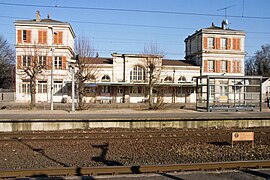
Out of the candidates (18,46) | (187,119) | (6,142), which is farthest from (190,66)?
(6,142)

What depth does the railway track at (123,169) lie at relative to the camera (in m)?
6.68

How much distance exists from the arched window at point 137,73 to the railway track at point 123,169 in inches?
1574

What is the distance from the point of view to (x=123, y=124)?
54.5 ft

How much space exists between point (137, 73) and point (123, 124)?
31351 mm

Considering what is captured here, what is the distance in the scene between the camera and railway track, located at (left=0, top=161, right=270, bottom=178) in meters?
6.68

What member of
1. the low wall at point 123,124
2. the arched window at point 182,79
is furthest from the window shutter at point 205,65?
the low wall at point 123,124

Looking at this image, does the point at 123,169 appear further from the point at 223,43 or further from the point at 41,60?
the point at 223,43

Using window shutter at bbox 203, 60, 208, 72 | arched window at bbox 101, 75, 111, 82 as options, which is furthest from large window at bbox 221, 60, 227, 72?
arched window at bbox 101, 75, 111, 82

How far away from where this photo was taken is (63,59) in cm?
4759

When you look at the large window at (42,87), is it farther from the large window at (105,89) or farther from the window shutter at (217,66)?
the window shutter at (217,66)

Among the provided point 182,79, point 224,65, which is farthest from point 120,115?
point 224,65

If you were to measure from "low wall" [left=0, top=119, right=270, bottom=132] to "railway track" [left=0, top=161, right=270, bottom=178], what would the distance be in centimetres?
934

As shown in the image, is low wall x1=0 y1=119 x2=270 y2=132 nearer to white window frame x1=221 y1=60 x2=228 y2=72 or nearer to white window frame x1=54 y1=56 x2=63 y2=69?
white window frame x1=54 y1=56 x2=63 y2=69

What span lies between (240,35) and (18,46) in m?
42.7
